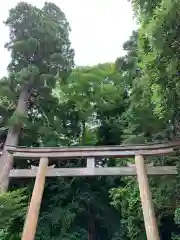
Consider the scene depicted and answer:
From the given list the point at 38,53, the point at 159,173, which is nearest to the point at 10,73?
the point at 38,53

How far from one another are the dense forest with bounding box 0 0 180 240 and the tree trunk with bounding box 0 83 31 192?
0.11 ft

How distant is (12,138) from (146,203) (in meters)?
5.84

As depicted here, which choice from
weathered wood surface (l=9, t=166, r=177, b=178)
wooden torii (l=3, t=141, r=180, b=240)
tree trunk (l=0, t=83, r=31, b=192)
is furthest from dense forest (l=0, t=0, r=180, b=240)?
wooden torii (l=3, t=141, r=180, b=240)

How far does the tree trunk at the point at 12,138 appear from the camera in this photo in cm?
992

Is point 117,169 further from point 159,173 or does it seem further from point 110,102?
point 110,102

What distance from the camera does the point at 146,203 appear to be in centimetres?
708

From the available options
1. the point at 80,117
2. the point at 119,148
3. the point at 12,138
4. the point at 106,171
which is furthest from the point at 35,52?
the point at 106,171

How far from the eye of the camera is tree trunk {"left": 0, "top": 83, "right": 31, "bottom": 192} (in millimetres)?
9922

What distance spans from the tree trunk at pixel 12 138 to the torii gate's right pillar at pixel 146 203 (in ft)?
12.3

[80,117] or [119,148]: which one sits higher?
[80,117]

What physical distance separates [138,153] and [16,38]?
7.18 meters

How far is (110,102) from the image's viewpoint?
14.8 meters

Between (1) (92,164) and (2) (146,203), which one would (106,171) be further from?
(2) (146,203)

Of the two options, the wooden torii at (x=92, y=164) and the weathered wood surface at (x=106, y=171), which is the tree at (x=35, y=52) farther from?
the weathered wood surface at (x=106, y=171)
